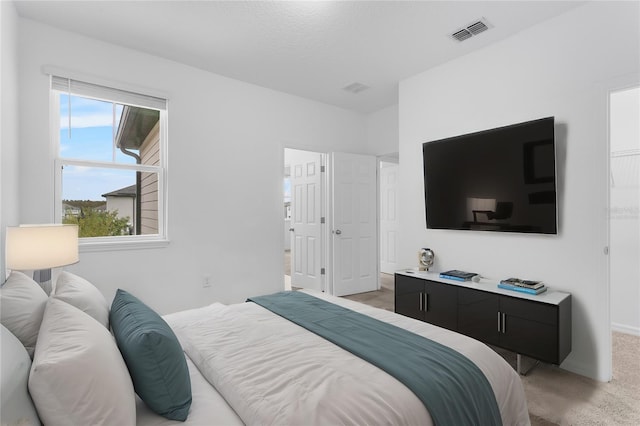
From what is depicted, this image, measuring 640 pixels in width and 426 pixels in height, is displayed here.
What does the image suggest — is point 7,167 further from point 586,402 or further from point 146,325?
point 586,402

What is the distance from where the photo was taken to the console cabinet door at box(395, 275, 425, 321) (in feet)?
10.5

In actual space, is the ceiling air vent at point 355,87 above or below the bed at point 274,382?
above

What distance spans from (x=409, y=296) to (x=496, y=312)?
0.86m

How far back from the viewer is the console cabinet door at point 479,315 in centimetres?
261

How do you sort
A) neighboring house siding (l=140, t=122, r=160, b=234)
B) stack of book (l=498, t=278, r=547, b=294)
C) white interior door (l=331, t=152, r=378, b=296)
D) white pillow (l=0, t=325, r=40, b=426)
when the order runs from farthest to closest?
white interior door (l=331, t=152, r=378, b=296) < neighboring house siding (l=140, t=122, r=160, b=234) < stack of book (l=498, t=278, r=547, b=294) < white pillow (l=0, t=325, r=40, b=426)

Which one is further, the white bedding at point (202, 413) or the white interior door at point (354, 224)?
the white interior door at point (354, 224)

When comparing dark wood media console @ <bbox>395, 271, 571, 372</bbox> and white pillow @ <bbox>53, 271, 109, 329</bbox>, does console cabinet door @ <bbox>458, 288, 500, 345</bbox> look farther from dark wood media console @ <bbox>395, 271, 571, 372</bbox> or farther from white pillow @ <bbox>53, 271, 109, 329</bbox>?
white pillow @ <bbox>53, 271, 109, 329</bbox>

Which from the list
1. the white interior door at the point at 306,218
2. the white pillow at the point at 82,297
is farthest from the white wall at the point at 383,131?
the white pillow at the point at 82,297

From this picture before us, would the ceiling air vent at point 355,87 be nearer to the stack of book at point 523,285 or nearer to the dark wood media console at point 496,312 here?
the dark wood media console at point 496,312

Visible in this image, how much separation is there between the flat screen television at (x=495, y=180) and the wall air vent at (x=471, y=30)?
0.84 meters

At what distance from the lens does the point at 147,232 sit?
11.2ft

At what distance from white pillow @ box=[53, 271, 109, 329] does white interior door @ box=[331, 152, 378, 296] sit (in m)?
3.39

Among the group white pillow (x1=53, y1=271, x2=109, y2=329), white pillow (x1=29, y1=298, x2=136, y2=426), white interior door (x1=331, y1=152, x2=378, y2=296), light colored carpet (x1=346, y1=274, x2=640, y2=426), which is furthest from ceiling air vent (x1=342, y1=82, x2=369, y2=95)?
white pillow (x1=29, y1=298, x2=136, y2=426)

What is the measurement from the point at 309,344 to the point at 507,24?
2946mm
